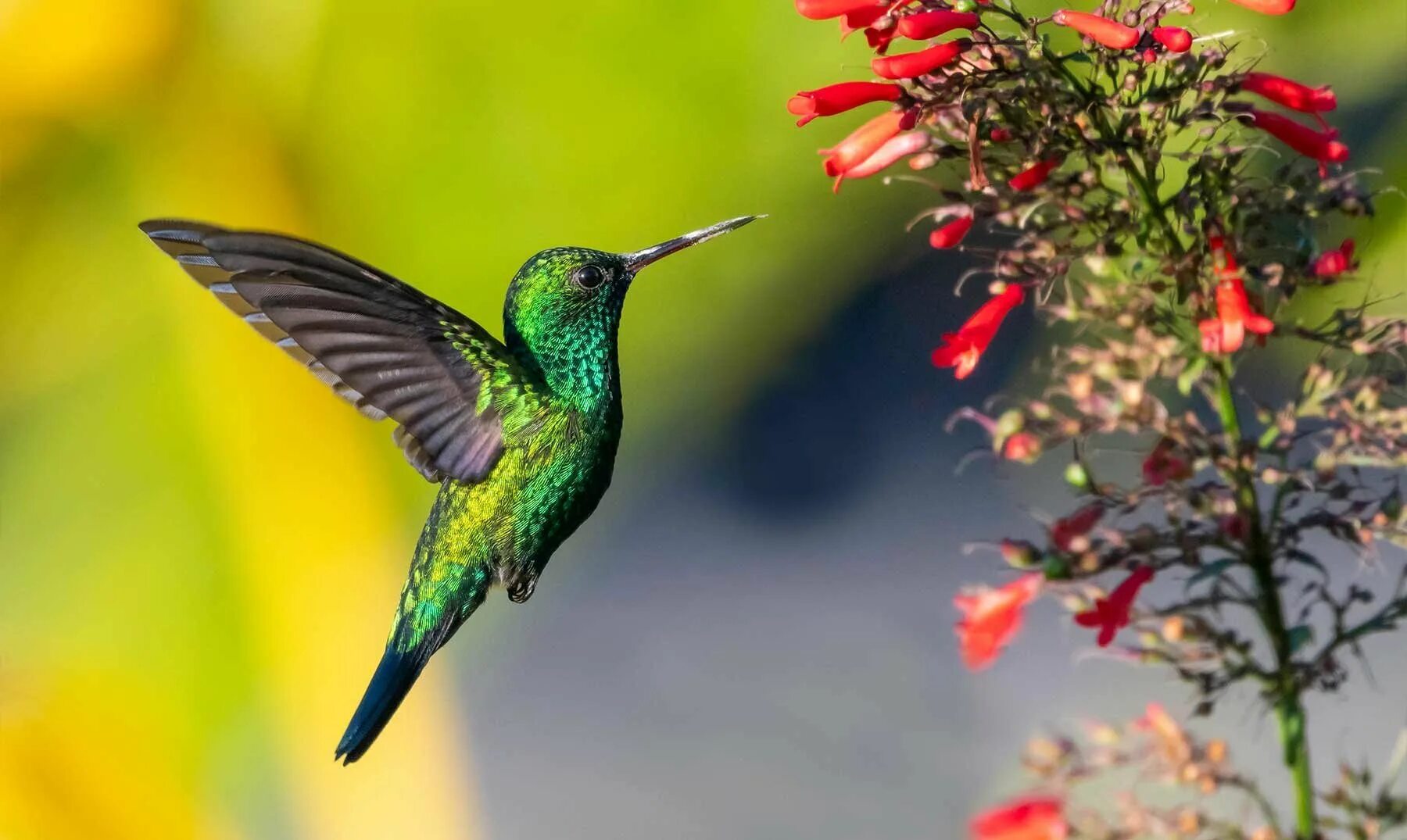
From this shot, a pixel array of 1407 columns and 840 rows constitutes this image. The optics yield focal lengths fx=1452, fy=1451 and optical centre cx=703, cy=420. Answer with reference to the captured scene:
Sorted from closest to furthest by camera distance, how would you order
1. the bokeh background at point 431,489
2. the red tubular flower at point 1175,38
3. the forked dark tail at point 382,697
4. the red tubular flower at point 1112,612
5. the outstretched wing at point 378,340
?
the red tubular flower at point 1175,38
the red tubular flower at point 1112,612
the outstretched wing at point 378,340
the forked dark tail at point 382,697
the bokeh background at point 431,489

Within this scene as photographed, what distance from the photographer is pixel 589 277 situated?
1.77 meters

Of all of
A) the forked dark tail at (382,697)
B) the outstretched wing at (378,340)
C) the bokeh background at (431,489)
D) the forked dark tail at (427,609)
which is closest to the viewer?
the outstretched wing at (378,340)

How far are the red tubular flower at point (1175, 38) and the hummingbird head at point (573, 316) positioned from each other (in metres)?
0.61

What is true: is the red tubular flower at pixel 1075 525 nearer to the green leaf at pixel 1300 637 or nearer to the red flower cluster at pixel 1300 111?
the green leaf at pixel 1300 637

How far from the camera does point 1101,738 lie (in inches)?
54.1

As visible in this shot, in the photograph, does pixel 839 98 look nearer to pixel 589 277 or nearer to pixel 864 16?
pixel 864 16

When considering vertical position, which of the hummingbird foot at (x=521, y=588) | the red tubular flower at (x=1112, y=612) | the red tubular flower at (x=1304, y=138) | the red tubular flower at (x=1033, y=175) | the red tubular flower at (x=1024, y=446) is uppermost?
the red tubular flower at (x=1304, y=138)

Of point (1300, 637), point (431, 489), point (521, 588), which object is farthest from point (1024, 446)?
point (431, 489)

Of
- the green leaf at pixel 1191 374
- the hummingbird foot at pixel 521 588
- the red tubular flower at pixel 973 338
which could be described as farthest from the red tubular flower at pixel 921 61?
the hummingbird foot at pixel 521 588

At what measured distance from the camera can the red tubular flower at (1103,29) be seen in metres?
1.30

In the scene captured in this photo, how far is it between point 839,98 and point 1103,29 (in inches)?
10.8

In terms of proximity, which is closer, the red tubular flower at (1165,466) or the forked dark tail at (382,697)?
the red tubular flower at (1165,466)

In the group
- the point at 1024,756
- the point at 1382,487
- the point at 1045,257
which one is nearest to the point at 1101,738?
the point at 1024,756

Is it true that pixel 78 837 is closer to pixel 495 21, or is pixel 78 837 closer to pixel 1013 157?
pixel 495 21
